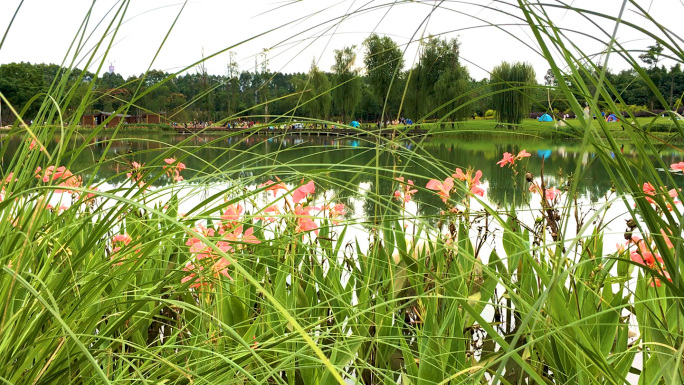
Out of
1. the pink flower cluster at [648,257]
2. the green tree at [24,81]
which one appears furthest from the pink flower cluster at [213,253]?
the pink flower cluster at [648,257]

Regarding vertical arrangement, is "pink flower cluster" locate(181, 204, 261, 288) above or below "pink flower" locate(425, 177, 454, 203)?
below

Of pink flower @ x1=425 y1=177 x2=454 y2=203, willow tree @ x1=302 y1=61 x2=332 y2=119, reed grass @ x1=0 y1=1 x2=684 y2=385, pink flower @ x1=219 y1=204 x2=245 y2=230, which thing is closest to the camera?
reed grass @ x1=0 y1=1 x2=684 y2=385

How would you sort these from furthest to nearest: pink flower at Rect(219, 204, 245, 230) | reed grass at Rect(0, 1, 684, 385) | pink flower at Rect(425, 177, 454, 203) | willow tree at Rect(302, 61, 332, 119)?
pink flower at Rect(425, 177, 454, 203) → willow tree at Rect(302, 61, 332, 119) → pink flower at Rect(219, 204, 245, 230) → reed grass at Rect(0, 1, 684, 385)

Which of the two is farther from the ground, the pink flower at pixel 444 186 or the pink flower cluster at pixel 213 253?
the pink flower at pixel 444 186

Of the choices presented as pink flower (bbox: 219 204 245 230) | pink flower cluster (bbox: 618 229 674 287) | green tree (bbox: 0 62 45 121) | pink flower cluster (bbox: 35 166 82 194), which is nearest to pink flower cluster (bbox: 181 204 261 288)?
pink flower (bbox: 219 204 245 230)

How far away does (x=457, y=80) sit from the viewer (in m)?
22.3

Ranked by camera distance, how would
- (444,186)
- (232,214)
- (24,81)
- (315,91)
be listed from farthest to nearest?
(315,91), (24,81), (444,186), (232,214)

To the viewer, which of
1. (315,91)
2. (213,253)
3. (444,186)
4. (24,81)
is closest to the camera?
(213,253)

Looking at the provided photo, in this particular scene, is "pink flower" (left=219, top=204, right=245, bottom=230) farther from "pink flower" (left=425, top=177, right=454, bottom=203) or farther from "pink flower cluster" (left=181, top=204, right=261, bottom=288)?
"pink flower" (left=425, top=177, right=454, bottom=203)

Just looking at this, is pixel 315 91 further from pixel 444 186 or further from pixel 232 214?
pixel 232 214

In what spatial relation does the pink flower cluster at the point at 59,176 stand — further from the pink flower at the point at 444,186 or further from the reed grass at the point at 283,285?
the pink flower at the point at 444,186

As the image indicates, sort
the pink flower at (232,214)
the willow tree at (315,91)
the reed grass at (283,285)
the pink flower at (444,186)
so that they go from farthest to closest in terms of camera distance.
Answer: the pink flower at (444,186) < the willow tree at (315,91) < the pink flower at (232,214) < the reed grass at (283,285)

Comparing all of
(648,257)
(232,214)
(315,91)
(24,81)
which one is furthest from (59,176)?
(315,91)

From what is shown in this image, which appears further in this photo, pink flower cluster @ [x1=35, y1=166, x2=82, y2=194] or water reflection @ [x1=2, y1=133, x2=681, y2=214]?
water reflection @ [x1=2, y1=133, x2=681, y2=214]
